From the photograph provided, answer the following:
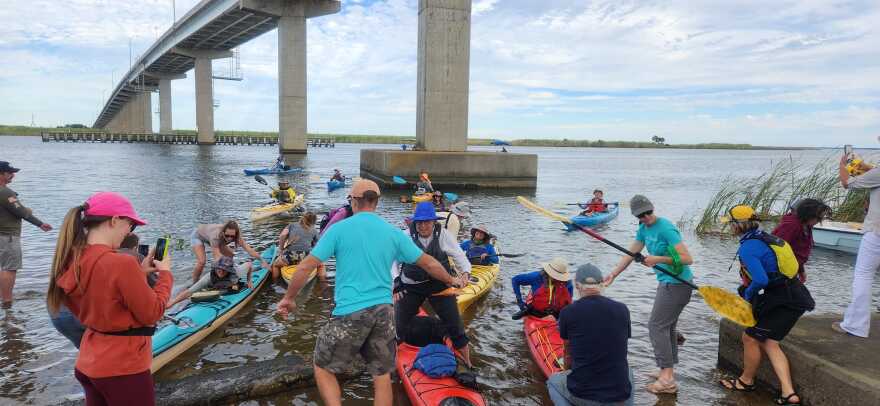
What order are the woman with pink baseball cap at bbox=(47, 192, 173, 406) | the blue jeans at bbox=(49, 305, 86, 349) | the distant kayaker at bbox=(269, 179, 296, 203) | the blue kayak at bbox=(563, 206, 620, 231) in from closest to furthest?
the woman with pink baseball cap at bbox=(47, 192, 173, 406) → the blue jeans at bbox=(49, 305, 86, 349) → the blue kayak at bbox=(563, 206, 620, 231) → the distant kayaker at bbox=(269, 179, 296, 203)

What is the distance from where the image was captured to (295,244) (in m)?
9.66

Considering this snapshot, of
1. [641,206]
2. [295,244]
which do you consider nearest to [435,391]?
[641,206]

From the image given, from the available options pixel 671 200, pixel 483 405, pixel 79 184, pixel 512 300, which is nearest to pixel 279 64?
pixel 79 184

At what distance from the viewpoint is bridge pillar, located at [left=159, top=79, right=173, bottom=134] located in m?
104

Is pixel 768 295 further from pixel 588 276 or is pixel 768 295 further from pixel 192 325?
pixel 192 325

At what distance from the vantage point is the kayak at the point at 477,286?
783cm

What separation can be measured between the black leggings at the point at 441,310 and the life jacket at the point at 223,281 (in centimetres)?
374

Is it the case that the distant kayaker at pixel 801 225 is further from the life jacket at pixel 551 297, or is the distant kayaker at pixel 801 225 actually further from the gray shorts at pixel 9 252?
the gray shorts at pixel 9 252

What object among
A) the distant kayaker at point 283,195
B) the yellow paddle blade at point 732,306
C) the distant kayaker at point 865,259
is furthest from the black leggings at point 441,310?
the distant kayaker at point 283,195

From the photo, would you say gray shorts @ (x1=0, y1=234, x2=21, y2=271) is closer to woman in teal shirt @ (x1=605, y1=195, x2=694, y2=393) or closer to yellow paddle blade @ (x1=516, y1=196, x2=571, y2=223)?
yellow paddle blade @ (x1=516, y1=196, x2=571, y2=223)

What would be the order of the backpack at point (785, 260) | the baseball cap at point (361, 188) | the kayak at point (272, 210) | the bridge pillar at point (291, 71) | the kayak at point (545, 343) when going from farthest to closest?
the bridge pillar at point (291, 71) → the kayak at point (272, 210) → the kayak at point (545, 343) → the backpack at point (785, 260) → the baseball cap at point (361, 188)

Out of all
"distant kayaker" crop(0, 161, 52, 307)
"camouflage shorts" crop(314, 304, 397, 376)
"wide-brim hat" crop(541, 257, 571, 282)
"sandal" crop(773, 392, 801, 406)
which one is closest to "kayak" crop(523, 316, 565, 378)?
"wide-brim hat" crop(541, 257, 571, 282)

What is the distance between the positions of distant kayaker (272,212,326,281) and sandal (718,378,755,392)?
6.59m

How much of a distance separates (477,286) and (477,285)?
0.03 m
